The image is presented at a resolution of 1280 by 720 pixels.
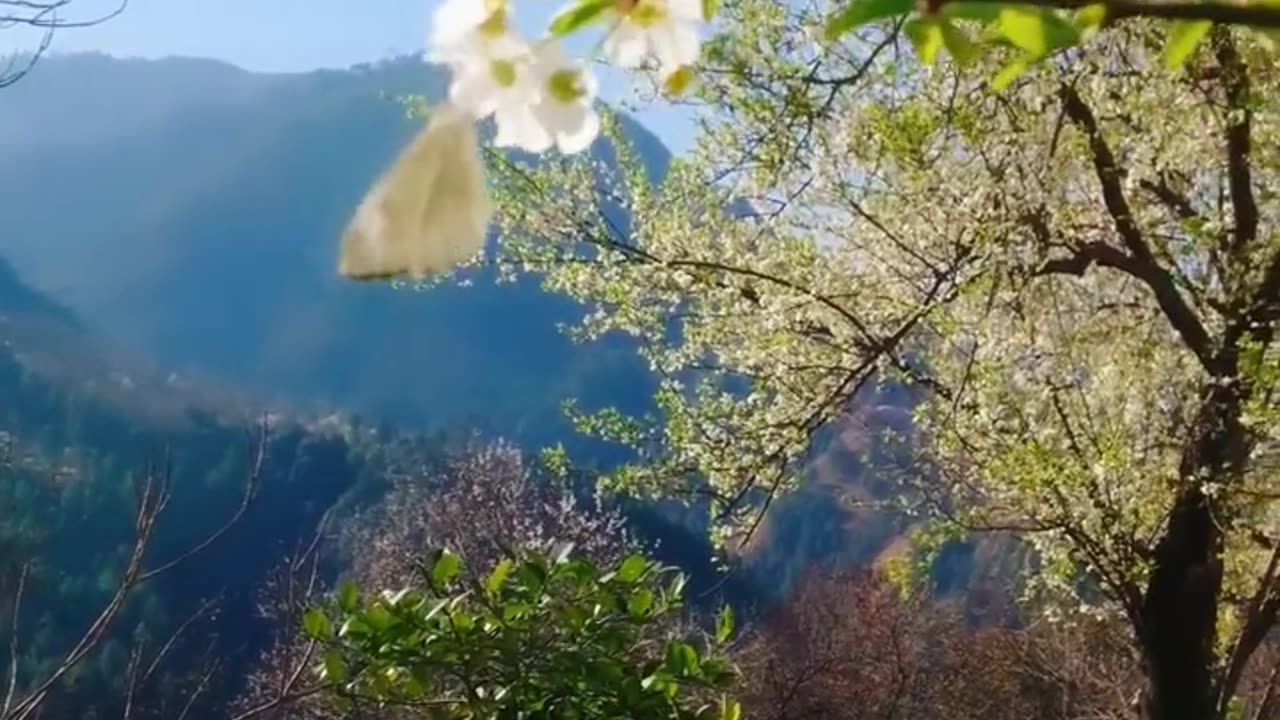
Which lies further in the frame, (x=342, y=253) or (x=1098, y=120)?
(x=1098, y=120)

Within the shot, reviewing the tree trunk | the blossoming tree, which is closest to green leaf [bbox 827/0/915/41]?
the blossoming tree

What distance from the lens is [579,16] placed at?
14.8 inches

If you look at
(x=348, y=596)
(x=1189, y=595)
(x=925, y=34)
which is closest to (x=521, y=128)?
(x=925, y=34)

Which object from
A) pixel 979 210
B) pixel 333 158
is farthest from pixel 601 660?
pixel 333 158

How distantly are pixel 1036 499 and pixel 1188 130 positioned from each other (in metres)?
0.94

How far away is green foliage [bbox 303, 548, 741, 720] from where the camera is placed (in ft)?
5.66

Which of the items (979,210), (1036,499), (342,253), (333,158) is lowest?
(342,253)

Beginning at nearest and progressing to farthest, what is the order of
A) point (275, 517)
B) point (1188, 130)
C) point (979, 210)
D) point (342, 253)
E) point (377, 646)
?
point (342, 253) < point (377, 646) < point (979, 210) < point (1188, 130) < point (275, 517)

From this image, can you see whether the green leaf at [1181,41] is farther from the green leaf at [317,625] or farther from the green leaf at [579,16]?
the green leaf at [317,625]

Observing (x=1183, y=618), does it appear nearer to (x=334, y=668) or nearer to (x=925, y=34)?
(x=334, y=668)

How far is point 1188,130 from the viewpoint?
3.49m

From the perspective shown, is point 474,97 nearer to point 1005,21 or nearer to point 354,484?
point 1005,21

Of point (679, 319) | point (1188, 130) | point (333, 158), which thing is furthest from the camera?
point (333, 158)

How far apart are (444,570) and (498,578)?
0.22 feet
